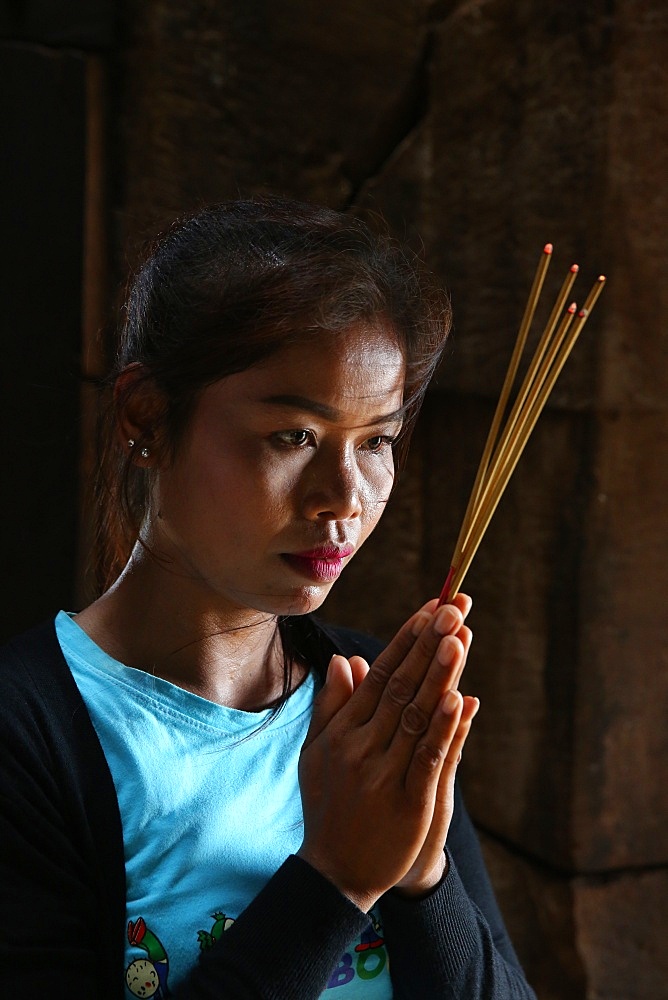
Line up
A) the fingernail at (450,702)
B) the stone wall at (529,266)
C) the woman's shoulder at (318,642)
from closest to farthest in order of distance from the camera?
the fingernail at (450,702)
the woman's shoulder at (318,642)
the stone wall at (529,266)

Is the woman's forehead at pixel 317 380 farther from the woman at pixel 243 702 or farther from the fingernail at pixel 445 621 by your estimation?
the fingernail at pixel 445 621

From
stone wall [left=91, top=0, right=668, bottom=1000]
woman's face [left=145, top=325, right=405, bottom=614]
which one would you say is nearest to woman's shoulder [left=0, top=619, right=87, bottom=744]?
woman's face [left=145, top=325, right=405, bottom=614]

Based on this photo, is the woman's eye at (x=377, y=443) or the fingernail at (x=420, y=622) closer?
the fingernail at (x=420, y=622)

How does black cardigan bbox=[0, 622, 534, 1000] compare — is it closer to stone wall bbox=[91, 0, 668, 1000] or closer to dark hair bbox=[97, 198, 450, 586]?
dark hair bbox=[97, 198, 450, 586]

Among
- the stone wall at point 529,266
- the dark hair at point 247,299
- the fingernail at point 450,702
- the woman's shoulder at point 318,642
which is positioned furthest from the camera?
the stone wall at point 529,266

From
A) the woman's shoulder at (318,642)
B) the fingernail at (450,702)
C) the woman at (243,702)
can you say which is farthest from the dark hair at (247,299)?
the fingernail at (450,702)

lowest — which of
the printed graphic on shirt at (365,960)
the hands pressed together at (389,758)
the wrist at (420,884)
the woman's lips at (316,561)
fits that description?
the printed graphic on shirt at (365,960)

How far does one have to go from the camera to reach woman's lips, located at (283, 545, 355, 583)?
1042 mm

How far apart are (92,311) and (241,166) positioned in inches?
14.5

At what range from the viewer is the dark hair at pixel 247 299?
1.03 metres

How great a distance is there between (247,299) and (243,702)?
16.7 inches

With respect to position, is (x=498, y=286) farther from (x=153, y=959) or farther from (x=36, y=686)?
(x=153, y=959)

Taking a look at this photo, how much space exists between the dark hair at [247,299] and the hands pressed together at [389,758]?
29 cm

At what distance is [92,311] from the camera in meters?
1.87
